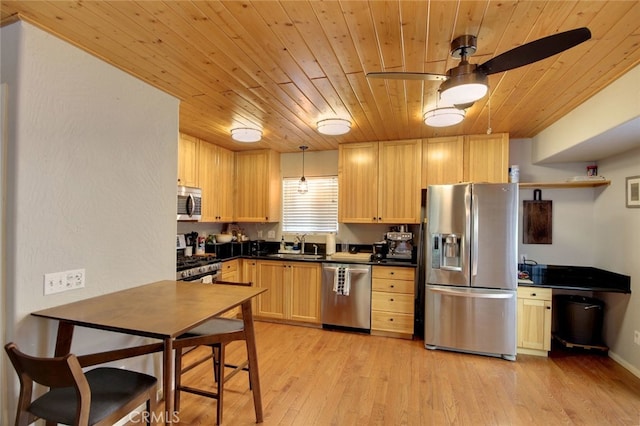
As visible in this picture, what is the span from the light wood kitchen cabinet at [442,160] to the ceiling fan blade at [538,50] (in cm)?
225

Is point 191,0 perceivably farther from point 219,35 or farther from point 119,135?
point 119,135

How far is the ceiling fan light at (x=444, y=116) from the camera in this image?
2672 mm

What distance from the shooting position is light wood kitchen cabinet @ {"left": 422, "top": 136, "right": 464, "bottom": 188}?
377 cm

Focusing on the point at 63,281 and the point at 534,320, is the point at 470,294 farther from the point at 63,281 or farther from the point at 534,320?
the point at 63,281

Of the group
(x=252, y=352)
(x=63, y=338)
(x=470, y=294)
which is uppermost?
(x=63, y=338)

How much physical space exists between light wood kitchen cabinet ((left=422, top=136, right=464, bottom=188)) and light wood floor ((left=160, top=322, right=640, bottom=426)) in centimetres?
199

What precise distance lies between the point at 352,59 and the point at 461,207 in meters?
2.06

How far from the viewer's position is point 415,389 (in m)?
2.60

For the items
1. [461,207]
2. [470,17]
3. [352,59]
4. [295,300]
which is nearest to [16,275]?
[352,59]

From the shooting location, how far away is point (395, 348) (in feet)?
11.2

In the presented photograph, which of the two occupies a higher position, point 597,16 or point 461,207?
point 597,16

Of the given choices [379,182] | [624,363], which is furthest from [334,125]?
[624,363]

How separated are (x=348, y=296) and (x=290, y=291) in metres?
0.79

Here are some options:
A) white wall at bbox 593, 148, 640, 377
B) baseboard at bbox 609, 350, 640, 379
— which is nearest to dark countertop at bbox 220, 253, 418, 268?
white wall at bbox 593, 148, 640, 377
